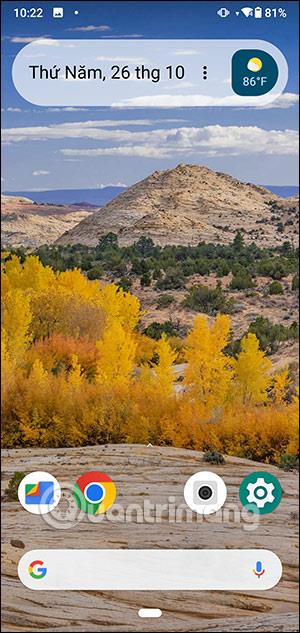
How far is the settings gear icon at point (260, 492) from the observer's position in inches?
190

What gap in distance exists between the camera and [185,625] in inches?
188

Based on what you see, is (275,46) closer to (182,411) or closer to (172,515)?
(182,411)

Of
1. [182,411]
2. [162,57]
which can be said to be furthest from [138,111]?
[182,411]

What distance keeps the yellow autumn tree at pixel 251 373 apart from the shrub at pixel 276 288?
362 millimetres

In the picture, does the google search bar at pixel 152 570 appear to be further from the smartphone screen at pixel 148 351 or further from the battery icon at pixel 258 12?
the battery icon at pixel 258 12

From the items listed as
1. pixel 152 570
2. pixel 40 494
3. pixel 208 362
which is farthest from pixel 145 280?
pixel 152 570

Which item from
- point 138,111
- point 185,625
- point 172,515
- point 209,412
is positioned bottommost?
point 185,625

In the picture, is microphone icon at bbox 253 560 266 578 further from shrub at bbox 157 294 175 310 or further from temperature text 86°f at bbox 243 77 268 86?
temperature text 86°f at bbox 243 77 268 86

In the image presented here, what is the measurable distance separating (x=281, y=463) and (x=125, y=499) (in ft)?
3.22

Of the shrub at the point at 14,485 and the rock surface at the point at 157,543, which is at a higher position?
the shrub at the point at 14,485

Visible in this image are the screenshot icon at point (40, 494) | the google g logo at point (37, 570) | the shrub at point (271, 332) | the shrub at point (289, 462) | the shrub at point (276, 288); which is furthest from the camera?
the shrub at point (276, 288)

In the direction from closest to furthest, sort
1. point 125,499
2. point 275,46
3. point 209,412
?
point 275,46 < point 125,499 < point 209,412

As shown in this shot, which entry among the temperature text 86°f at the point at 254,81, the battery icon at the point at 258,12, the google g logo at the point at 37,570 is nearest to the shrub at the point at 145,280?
the temperature text 86°f at the point at 254,81

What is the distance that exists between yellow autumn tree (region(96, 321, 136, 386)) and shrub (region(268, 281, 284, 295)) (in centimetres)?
107
